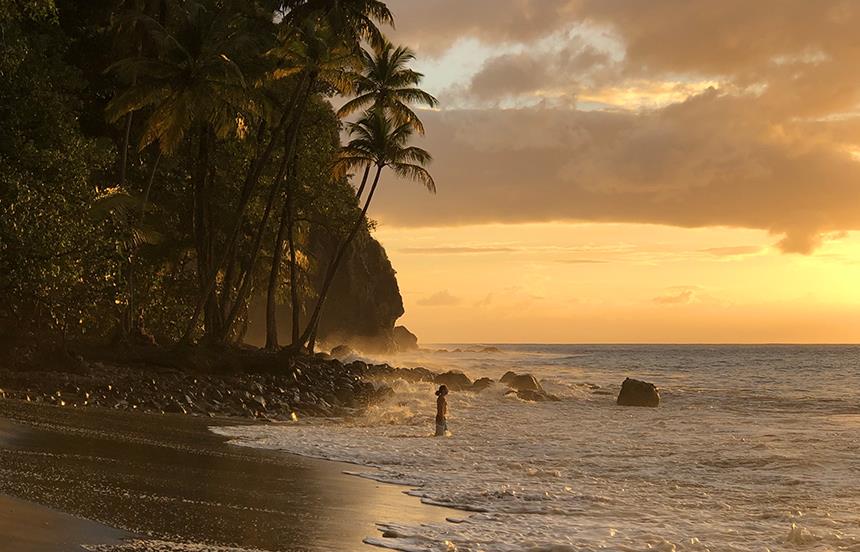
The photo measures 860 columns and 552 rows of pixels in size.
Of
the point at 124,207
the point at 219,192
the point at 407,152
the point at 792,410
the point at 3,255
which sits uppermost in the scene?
the point at 407,152

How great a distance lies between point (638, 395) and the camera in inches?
1487

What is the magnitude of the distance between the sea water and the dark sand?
2.11 ft

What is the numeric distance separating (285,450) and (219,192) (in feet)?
70.6

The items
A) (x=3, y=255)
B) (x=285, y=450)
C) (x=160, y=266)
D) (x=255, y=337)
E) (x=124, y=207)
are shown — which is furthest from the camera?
(x=255, y=337)

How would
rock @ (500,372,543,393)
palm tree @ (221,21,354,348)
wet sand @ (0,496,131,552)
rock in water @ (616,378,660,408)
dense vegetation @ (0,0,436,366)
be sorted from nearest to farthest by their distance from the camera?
wet sand @ (0,496,131,552) → dense vegetation @ (0,0,436,366) → palm tree @ (221,21,354,348) → rock in water @ (616,378,660,408) → rock @ (500,372,543,393)

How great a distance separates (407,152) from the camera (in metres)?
38.6

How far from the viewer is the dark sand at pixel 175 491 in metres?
7.34

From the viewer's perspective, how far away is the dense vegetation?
2264 centimetres

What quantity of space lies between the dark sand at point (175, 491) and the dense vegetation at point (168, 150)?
21.9 ft

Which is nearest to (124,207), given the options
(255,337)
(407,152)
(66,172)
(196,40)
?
(66,172)

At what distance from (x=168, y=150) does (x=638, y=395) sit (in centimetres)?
2182

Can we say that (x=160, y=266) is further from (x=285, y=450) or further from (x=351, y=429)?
(x=285, y=450)

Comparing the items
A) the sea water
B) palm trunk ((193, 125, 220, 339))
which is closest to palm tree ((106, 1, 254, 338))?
palm trunk ((193, 125, 220, 339))

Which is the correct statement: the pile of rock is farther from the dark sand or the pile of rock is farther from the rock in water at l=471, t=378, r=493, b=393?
the rock in water at l=471, t=378, r=493, b=393
